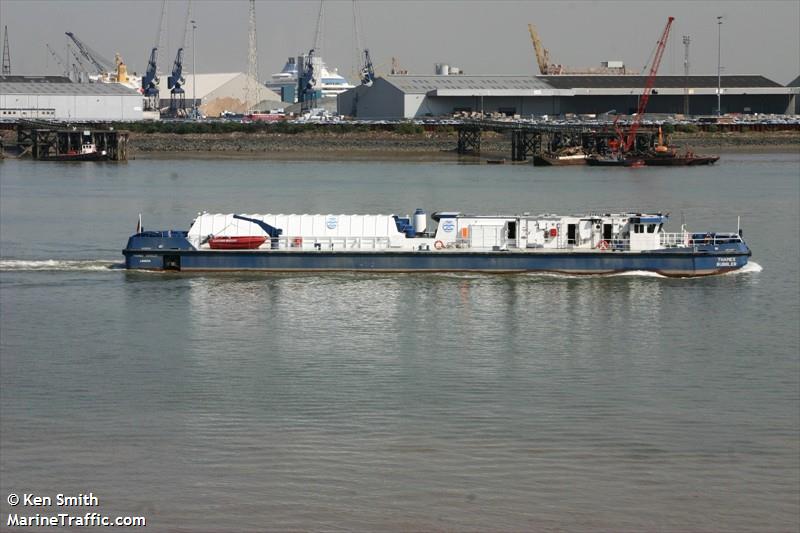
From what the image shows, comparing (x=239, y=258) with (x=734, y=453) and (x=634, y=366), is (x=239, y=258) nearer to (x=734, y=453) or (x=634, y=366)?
(x=634, y=366)

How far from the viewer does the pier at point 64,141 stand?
102m

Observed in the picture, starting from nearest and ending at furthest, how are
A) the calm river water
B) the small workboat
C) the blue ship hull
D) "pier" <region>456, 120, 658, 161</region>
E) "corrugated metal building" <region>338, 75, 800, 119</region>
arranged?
the calm river water
the blue ship hull
the small workboat
"pier" <region>456, 120, 658, 161</region>
"corrugated metal building" <region>338, 75, 800, 119</region>

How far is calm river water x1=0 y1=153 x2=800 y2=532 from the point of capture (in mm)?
17453

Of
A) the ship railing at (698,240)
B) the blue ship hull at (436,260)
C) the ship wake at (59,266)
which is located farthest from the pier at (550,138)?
the ship wake at (59,266)

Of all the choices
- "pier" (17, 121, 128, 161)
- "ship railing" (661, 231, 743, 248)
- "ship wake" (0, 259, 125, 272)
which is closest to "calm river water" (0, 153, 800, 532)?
"ship wake" (0, 259, 125, 272)

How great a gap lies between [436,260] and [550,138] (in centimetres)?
7407

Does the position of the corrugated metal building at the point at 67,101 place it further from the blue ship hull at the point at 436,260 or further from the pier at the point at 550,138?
the blue ship hull at the point at 436,260

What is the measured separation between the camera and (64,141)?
353 feet

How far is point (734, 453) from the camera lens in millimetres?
19531

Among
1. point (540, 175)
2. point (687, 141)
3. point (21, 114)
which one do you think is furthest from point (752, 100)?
point (21, 114)

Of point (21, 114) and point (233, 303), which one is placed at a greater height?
point (21, 114)

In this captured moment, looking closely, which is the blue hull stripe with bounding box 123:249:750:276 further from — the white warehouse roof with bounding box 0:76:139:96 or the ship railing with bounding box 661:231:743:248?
the white warehouse roof with bounding box 0:76:139:96

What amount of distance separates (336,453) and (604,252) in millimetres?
20642

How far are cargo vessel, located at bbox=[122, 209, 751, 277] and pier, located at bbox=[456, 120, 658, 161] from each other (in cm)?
6463
